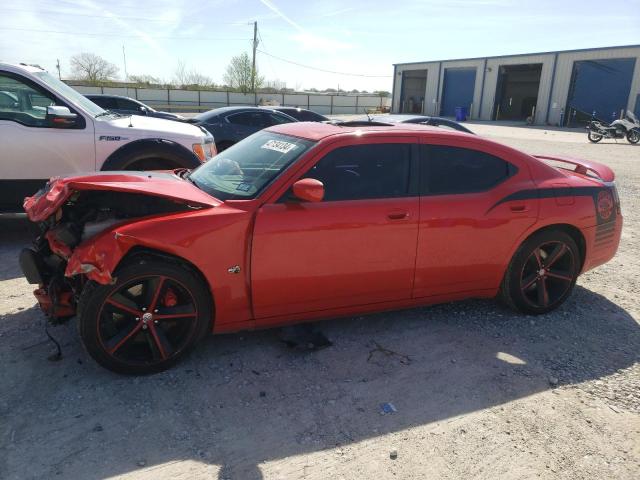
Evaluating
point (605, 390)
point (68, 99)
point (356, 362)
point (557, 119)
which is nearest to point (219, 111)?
point (68, 99)

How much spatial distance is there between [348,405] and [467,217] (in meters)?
1.71

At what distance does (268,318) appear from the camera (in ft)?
11.1

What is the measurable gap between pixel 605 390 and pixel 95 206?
3701 mm

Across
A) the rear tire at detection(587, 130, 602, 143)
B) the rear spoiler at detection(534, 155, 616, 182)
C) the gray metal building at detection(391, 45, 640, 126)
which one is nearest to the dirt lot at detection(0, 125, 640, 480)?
the rear spoiler at detection(534, 155, 616, 182)

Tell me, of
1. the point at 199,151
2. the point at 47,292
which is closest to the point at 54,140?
the point at 199,151

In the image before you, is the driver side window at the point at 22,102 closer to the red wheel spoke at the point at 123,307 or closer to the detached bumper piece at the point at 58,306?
the detached bumper piece at the point at 58,306

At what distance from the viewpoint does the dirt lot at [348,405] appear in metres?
2.49

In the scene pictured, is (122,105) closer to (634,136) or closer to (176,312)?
(176,312)

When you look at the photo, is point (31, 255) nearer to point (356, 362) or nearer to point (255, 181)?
point (255, 181)

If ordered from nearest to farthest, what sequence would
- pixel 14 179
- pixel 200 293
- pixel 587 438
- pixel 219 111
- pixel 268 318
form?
pixel 587 438
pixel 200 293
pixel 268 318
pixel 14 179
pixel 219 111

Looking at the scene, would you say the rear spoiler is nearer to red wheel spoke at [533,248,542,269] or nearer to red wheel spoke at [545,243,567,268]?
red wheel spoke at [545,243,567,268]

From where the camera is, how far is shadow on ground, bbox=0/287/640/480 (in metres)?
2.55

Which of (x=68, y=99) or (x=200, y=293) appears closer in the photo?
(x=200, y=293)

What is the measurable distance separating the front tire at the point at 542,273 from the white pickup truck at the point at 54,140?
3.92 meters
